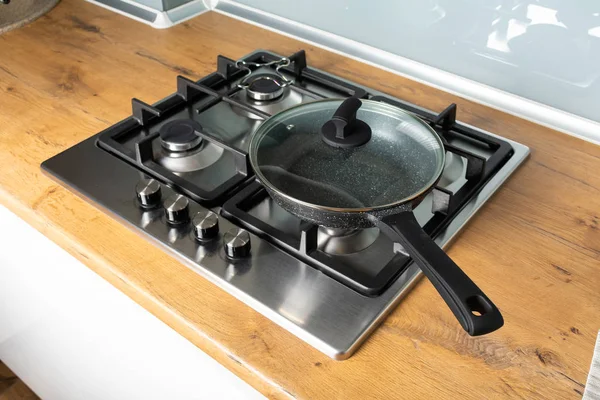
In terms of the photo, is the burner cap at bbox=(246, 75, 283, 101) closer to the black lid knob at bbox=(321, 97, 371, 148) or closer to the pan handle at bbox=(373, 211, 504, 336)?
the black lid knob at bbox=(321, 97, 371, 148)

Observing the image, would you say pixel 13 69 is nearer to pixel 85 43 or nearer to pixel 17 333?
pixel 85 43

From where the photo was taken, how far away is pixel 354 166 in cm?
75

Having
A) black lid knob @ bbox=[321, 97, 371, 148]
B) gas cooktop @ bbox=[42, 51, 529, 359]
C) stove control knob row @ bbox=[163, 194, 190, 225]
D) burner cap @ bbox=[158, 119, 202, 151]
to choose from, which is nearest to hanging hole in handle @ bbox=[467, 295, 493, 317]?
gas cooktop @ bbox=[42, 51, 529, 359]

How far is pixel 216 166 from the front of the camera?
0.91 m

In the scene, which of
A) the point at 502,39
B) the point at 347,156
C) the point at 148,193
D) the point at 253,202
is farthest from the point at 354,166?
the point at 502,39

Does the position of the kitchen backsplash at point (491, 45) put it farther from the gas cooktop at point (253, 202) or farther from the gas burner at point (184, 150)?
the gas burner at point (184, 150)

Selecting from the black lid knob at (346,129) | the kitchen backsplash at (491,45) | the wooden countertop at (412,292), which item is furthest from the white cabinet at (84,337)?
the kitchen backsplash at (491,45)

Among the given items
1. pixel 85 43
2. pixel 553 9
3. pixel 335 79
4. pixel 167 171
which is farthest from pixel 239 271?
pixel 85 43

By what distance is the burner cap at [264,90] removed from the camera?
3.41 ft

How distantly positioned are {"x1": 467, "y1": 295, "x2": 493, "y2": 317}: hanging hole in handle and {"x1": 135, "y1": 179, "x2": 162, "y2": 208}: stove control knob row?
434mm

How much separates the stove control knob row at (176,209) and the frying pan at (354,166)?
4.4 inches

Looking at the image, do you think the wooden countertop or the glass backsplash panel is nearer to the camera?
the wooden countertop

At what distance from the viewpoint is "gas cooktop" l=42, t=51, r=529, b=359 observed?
2.31 feet

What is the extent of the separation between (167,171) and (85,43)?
0.52 meters
